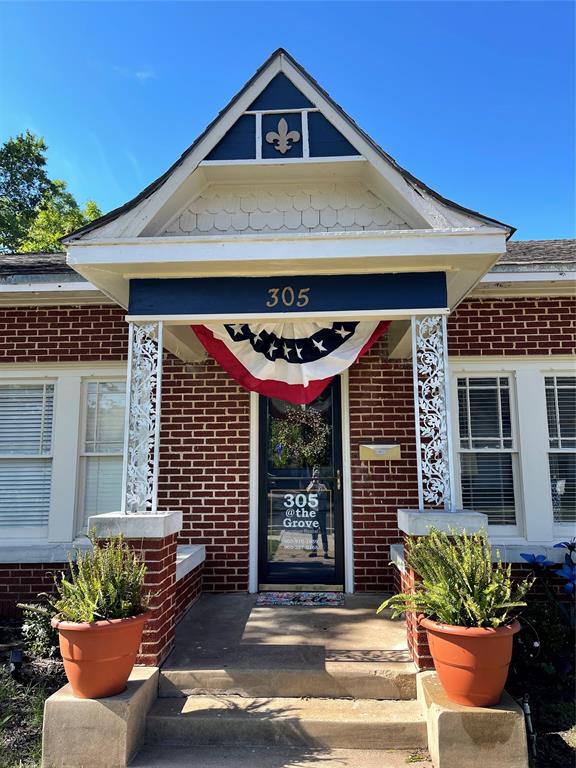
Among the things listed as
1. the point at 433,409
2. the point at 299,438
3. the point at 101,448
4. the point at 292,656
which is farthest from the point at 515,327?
the point at 101,448

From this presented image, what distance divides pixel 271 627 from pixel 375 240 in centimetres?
343

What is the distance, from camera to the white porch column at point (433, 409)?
417 centimetres

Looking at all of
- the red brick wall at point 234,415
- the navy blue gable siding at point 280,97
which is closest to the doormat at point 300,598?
the red brick wall at point 234,415

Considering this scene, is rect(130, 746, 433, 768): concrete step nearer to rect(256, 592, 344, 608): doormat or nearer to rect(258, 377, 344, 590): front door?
rect(256, 592, 344, 608): doormat

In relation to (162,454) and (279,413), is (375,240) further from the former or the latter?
(162,454)

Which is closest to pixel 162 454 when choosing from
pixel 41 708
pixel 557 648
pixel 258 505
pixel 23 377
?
pixel 258 505

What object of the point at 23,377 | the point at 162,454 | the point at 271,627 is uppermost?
the point at 23,377

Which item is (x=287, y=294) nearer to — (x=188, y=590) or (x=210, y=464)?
(x=210, y=464)

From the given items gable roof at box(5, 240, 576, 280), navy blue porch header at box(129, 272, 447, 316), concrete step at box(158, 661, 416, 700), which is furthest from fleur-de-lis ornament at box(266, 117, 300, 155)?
concrete step at box(158, 661, 416, 700)

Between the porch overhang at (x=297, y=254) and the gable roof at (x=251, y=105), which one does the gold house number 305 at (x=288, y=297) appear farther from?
the gable roof at (x=251, y=105)

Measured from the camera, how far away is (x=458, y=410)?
6.02 m

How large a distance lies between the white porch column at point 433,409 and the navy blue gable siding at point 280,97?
7.17ft

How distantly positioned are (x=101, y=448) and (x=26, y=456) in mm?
858

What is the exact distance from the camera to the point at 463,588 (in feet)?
11.0
